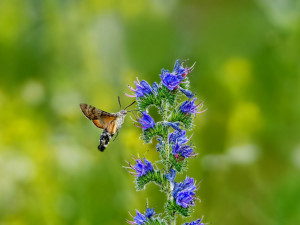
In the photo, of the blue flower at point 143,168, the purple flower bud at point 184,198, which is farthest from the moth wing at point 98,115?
the purple flower bud at point 184,198

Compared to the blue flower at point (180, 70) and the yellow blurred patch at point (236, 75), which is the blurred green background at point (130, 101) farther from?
the blue flower at point (180, 70)

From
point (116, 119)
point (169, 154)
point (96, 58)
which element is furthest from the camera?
point (96, 58)

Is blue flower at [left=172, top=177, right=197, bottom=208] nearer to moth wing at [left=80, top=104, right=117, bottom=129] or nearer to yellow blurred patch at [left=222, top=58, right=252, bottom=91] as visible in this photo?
moth wing at [left=80, top=104, right=117, bottom=129]

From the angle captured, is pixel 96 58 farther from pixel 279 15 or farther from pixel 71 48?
pixel 279 15

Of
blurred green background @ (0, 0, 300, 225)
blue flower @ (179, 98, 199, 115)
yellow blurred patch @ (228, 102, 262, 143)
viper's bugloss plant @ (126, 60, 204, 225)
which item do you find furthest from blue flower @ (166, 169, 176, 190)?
yellow blurred patch @ (228, 102, 262, 143)

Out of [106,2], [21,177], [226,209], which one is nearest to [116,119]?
[226,209]
